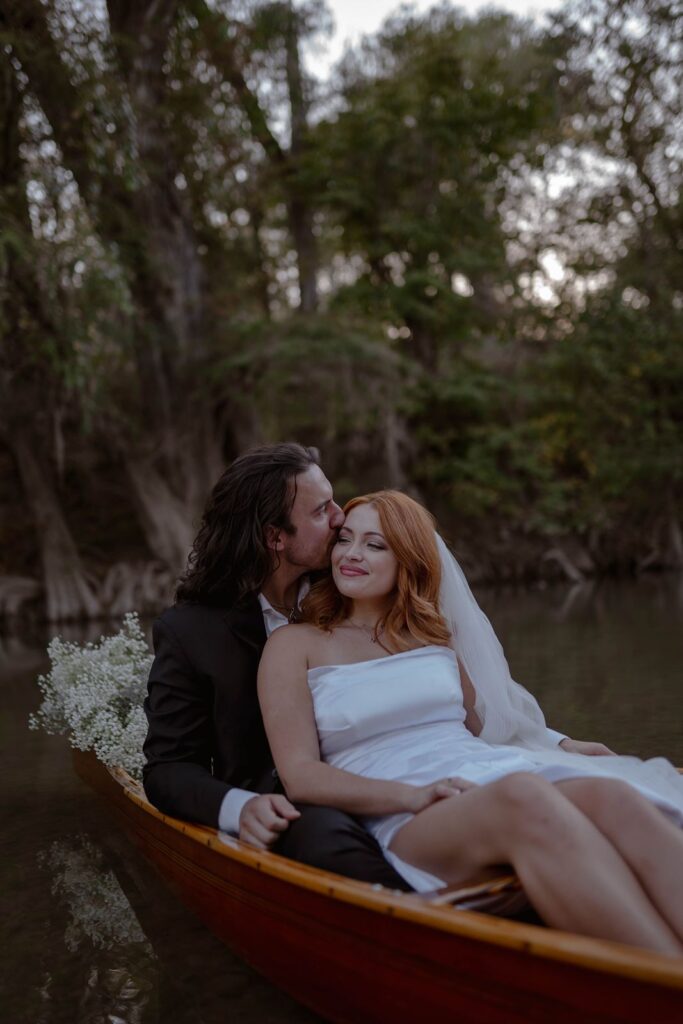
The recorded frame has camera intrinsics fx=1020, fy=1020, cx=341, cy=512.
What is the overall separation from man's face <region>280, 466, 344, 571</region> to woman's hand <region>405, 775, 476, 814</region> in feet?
2.93

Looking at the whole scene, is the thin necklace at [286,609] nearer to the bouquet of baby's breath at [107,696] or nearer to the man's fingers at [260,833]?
the man's fingers at [260,833]

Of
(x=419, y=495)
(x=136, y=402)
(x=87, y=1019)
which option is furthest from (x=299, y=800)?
(x=419, y=495)

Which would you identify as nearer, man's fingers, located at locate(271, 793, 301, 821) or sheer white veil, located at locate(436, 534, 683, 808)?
man's fingers, located at locate(271, 793, 301, 821)

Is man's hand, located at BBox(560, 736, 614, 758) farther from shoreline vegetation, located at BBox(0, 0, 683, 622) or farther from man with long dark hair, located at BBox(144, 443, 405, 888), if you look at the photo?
shoreline vegetation, located at BBox(0, 0, 683, 622)

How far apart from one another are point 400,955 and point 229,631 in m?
1.21

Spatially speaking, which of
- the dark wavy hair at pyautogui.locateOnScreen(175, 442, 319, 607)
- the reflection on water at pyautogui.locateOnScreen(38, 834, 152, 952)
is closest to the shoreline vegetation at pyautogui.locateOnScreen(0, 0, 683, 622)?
the reflection on water at pyautogui.locateOnScreen(38, 834, 152, 952)

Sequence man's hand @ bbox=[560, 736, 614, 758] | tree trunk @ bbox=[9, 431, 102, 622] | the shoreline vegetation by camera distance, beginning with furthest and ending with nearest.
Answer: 1. tree trunk @ bbox=[9, 431, 102, 622]
2. the shoreline vegetation
3. man's hand @ bbox=[560, 736, 614, 758]

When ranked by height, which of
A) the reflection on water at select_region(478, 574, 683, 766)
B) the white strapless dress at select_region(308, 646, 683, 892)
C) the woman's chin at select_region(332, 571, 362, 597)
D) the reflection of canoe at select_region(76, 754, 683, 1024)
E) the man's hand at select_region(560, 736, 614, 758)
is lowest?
the reflection on water at select_region(478, 574, 683, 766)

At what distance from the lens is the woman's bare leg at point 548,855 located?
2131 millimetres

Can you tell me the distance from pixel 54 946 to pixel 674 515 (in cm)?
1957

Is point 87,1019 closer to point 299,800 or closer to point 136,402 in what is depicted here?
point 299,800

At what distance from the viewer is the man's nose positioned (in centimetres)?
328

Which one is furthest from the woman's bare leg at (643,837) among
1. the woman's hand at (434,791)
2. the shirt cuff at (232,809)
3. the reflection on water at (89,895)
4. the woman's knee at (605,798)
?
the reflection on water at (89,895)

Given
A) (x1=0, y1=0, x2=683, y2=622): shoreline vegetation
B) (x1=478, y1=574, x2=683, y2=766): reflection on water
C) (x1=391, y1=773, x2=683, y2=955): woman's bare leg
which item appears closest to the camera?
(x1=391, y1=773, x2=683, y2=955): woman's bare leg
